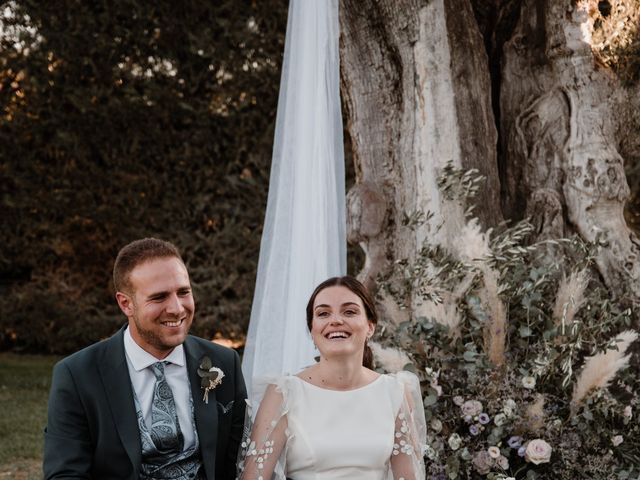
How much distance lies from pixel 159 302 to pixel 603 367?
1.63m

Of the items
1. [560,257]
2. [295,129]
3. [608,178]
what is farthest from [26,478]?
[608,178]

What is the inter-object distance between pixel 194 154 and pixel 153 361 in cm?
480

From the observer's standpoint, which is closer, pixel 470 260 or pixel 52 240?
pixel 470 260

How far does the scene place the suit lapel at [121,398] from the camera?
2299 millimetres

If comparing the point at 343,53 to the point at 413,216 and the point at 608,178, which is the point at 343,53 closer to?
the point at 413,216

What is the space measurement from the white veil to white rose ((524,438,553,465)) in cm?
95

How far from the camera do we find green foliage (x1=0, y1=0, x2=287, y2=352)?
22.8ft

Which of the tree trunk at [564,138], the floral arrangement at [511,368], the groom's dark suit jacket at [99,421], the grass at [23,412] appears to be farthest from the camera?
the grass at [23,412]

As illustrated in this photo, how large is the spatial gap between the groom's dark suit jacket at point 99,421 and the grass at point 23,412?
237 cm

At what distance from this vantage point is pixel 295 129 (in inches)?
140

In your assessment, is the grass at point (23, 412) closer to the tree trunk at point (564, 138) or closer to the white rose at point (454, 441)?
the white rose at point (454, 441)

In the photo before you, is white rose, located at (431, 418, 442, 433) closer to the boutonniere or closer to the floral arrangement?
the floral arrangement

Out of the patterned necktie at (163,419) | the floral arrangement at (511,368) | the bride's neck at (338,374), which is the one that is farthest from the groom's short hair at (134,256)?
the floral arrangement at (511,368)

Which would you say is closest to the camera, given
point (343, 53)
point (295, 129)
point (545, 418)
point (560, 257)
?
point (545, 418)
